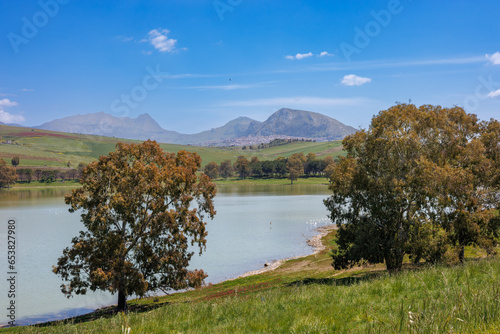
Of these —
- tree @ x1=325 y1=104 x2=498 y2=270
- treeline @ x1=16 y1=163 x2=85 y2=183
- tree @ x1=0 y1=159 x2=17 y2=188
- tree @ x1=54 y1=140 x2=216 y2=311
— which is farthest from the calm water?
treeline @ x1=16 y1=163 x2=85 y2=183

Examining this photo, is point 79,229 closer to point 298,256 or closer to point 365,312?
point 298,256

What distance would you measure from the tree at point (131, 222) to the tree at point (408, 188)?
483 inches

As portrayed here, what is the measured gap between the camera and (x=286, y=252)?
170 ft

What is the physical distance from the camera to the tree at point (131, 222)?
78.6ft

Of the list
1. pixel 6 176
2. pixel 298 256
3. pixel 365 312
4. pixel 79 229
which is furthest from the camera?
pixel 6 176

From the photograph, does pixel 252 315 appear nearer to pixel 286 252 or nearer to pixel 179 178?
pixel 179 178

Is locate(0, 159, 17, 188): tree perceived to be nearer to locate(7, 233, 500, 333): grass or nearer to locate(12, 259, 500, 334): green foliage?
locate(7, 233, 500, 333): grass

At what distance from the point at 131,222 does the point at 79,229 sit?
46221mm

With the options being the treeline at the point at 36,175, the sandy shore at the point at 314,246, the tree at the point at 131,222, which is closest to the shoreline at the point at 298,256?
the sandy shore at the point at 314,246

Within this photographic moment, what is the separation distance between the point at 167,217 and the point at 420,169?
711 inches

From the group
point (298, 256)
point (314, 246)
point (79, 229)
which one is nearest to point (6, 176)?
point (79, 229)

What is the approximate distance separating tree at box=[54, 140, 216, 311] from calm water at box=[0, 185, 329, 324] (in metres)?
8.82

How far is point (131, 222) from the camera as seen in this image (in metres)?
24.6

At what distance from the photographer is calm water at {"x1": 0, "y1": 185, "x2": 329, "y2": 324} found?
105 feet
